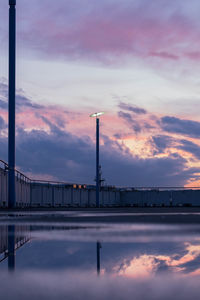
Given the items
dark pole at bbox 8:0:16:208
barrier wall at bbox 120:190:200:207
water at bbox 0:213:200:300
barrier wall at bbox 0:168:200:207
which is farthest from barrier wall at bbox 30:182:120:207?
water at bbox 0:213:200:300

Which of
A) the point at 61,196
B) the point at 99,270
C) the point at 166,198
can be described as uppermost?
the point at 61,196

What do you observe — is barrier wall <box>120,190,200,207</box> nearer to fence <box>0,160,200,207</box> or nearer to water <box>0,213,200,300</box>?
fence <box>0,160,200,207</box>

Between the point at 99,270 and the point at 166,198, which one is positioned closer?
the point at 99,270

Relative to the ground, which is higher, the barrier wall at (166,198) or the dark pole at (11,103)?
the dark pole at (11,103)

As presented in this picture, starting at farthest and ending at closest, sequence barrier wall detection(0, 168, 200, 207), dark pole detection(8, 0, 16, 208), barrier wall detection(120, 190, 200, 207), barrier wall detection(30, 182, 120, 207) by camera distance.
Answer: barrier wall detection(120, 190, 200, 207), barrier wall detection(30, 182, 120, 207), barrier wall detection(0, 168, 200, 207), dark pole detection(8, 0, 16, 208)

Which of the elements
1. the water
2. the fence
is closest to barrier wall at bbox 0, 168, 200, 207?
the fence

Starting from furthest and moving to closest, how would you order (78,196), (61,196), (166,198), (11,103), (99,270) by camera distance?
(166,198) < (78,196) < (61,196) < (11,103) < (99,270)

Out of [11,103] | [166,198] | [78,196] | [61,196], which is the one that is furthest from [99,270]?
[166,198]

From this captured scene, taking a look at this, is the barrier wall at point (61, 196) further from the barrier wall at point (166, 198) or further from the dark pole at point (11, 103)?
the dark pole at point (11, 103)

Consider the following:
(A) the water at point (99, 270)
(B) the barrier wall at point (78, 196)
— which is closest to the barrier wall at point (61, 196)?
(B) the barrier wall at point (78, 196)

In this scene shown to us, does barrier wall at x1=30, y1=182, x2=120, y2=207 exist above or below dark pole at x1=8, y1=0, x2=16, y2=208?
below

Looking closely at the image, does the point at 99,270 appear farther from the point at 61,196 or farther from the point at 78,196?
the point at 78,196

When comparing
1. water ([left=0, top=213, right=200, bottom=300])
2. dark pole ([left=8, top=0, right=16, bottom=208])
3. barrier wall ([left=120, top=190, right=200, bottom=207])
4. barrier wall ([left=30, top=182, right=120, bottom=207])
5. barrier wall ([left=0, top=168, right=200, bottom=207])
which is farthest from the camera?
barrier wall ([left=120, top=190, right=200, bottom=207])

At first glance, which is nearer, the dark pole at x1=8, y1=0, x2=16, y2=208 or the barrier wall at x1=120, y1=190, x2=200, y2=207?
the dark pole at x1=8, y1=0, x2=16, y2=208
